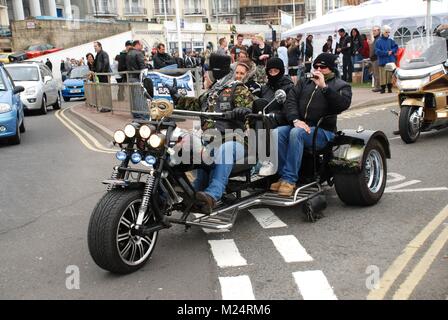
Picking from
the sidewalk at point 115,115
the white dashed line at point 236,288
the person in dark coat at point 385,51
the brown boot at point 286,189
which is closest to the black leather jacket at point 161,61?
the sidewalk at point 115,115

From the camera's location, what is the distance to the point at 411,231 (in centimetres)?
514

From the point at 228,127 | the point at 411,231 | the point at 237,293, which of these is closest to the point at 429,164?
the point at 411,231

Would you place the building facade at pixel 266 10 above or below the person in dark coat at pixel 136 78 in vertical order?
above

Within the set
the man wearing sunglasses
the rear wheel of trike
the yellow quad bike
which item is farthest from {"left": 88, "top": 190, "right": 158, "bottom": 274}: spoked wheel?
the yellow quad bike

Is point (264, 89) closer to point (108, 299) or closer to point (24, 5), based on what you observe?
point (108, 299)

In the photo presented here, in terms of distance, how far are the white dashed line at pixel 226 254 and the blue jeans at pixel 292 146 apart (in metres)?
1.05

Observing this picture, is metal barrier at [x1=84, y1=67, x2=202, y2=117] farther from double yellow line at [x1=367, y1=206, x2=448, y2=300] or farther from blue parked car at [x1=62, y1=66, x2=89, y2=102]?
double yellow line at [x1=367, y1=206, x2=448, y2=300]

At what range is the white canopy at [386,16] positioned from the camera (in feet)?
68.7

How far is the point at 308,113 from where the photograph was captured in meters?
5.95

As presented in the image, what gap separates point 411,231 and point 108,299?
2888 mm

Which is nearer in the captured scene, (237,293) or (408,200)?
(237,293)

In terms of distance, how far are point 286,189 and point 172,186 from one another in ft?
4.46

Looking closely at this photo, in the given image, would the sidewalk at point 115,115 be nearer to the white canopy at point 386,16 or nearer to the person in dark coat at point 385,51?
the person in dark coat at point 385,51

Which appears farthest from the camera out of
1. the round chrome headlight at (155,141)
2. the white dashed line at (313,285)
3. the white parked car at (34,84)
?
the white parked car at (34,84)
